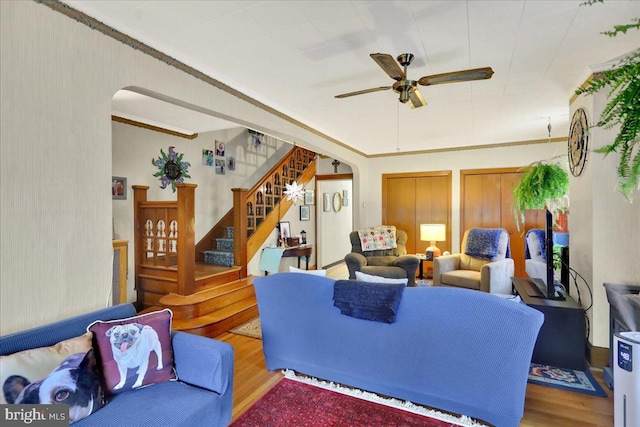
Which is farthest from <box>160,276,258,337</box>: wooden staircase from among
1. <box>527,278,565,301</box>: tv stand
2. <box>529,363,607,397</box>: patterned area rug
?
<box>527,278,565,301</box>: tv stand

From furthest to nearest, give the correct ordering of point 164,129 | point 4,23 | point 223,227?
point 223,227 → point 164,129 → point 4,23

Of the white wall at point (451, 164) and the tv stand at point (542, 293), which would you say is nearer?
the tv stand at point (542, 293)

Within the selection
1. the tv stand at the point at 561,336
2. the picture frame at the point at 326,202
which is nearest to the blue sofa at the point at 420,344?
the tv stand at the point at 561,336

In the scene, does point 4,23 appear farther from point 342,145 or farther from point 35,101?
point 342,145

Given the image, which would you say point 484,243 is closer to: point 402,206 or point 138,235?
point 402,206

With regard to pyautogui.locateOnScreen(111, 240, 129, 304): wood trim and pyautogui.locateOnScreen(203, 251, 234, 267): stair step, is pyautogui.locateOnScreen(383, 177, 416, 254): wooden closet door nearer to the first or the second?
pyautogui.locateOnScreen(203, 251, 234, 267): stair step

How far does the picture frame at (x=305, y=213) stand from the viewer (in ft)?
21.9

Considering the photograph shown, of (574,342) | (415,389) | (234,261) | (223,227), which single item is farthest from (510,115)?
(223,227)

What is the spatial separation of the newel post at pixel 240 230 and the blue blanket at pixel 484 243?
3306mm

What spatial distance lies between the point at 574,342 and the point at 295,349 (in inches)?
87.9

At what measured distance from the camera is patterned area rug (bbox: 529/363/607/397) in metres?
2.33

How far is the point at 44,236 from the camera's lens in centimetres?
178

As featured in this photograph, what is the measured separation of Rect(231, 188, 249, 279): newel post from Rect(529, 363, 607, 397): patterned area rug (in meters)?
3.45

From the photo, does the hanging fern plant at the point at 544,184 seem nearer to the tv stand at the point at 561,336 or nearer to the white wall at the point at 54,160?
the tv stand at the point at 561,336
